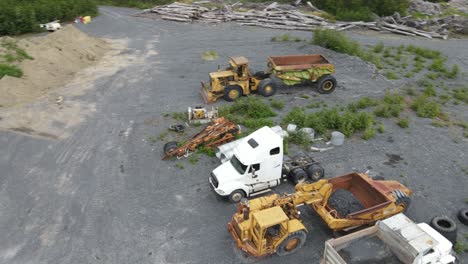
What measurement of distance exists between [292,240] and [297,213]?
0.90 metres

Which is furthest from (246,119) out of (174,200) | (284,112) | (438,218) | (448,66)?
(448,66)

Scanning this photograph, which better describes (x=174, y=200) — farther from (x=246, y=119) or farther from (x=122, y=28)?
(x=122, y=28)

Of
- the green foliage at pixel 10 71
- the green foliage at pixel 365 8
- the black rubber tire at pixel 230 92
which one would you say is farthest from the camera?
the green foliage at pixel 365 8

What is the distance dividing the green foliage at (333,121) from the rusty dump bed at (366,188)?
454 cm

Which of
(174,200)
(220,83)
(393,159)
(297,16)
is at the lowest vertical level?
(174,200)

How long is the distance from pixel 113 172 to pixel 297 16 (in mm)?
24927

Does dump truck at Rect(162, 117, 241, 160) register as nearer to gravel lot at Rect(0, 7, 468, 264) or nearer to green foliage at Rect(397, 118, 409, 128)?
gravel lot at Rect(0, 7, 468, 264)

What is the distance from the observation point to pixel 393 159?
15172 mm

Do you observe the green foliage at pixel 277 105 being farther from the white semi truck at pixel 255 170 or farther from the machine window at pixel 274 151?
the machine window at pixel 274 151

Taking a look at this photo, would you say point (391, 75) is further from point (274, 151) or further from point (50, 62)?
point (50, 62)

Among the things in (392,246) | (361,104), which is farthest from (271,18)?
(392,246)

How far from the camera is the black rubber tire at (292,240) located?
10.5m

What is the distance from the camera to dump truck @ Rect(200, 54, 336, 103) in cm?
1939

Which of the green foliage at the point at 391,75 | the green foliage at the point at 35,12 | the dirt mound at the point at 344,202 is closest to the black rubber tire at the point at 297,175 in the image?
the dirt mound at the point at 344,202
